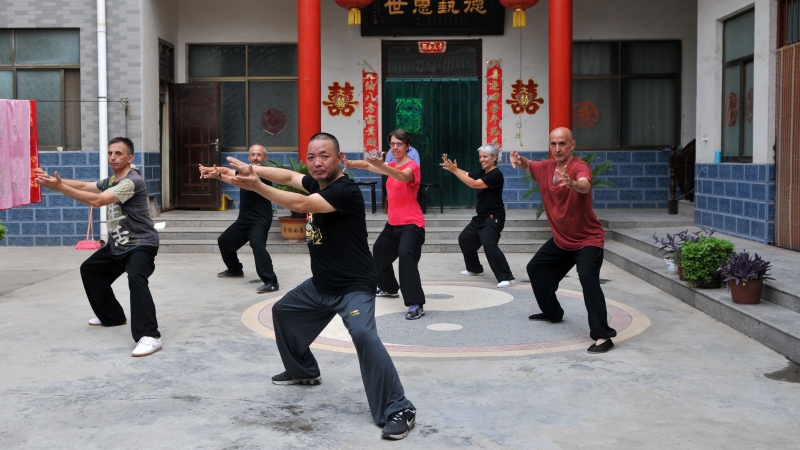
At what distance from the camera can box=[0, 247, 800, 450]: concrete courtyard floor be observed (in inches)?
182

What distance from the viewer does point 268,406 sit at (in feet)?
17.0

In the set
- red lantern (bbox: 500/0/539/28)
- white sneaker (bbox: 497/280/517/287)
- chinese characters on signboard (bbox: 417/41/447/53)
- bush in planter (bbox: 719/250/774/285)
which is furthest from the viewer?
chinese characters on signboard (bbox: 417/41/447/53)

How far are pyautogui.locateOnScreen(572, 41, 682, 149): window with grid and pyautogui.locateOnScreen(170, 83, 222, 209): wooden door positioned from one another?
6153mm

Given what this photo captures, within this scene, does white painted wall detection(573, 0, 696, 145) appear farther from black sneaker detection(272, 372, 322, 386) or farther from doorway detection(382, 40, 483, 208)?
black sneaker detection(272, 372, 322, 386)

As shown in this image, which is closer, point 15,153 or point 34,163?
point 15,153

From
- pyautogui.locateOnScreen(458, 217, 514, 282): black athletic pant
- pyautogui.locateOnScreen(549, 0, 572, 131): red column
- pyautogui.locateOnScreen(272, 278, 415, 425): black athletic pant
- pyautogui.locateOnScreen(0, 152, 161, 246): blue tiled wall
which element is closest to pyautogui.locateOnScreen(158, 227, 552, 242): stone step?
pyautogui.locateOnScreen(0, 152, 161, 246): blue tiled wall

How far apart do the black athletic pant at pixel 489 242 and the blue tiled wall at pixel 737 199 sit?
10.6 feet

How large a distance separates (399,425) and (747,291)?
13.2 ft

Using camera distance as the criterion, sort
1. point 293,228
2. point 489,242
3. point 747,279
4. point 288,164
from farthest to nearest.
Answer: point 288,164, point 293,228, point 489,242, point 747,279

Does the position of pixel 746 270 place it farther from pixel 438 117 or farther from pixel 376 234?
pixel 438 117

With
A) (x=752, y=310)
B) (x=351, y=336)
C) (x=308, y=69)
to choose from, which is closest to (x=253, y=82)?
(x=308, y=69)

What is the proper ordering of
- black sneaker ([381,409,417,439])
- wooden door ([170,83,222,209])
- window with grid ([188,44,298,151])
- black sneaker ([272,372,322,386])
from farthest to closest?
window with grid ([188,44,298,151]) → wooden door ([170,83,222,209]) → black sneaker ([272,372,322,386]) → black sneaker ([381,409,417,439])

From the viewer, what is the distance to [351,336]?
5012mm

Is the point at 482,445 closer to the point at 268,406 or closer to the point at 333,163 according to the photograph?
the point at 268,406
